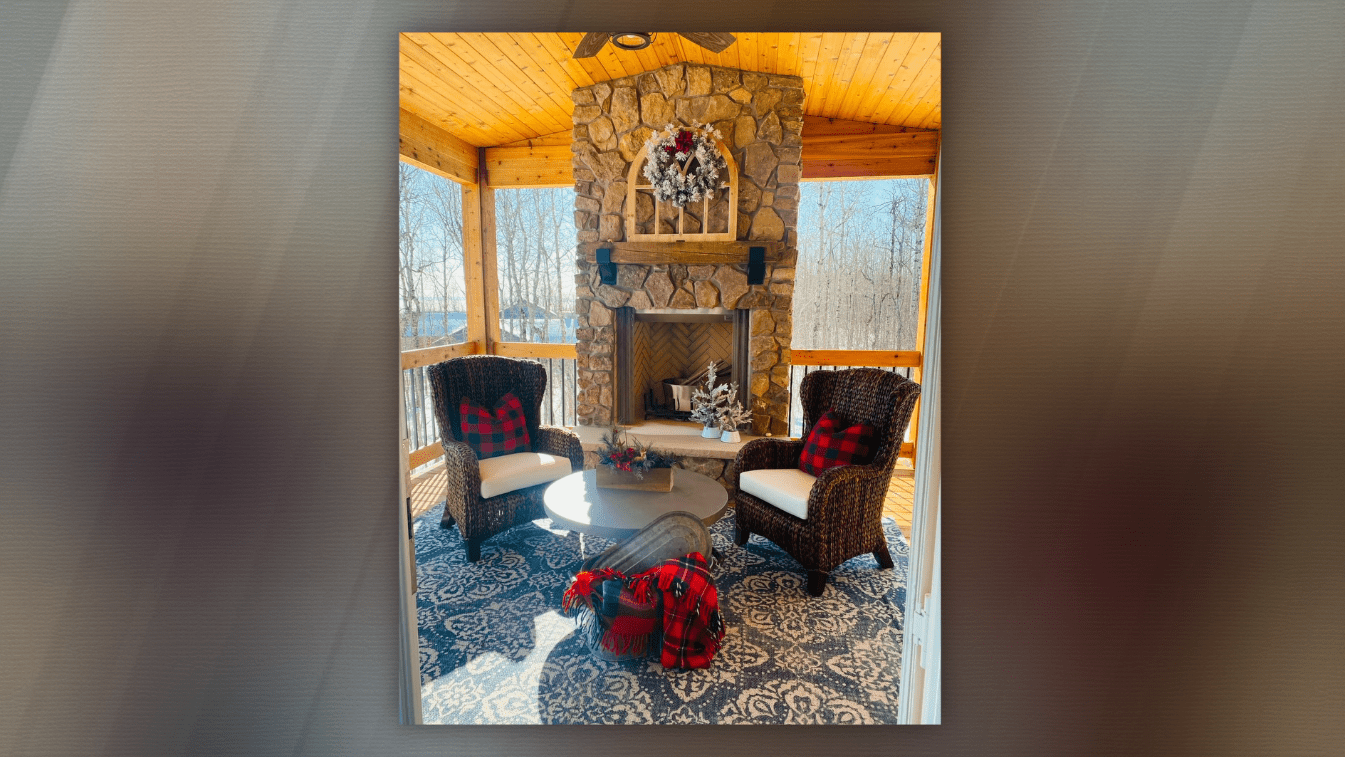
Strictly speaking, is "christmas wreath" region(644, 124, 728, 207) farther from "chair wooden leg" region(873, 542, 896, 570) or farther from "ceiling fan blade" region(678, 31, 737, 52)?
"chair wooden leg" region(873, 542, 896, 570)

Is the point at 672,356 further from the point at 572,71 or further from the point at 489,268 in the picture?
the point at 572,71

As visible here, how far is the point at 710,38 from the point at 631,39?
18 cm

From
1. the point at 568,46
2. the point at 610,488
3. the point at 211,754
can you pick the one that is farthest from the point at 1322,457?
the point at 211,754

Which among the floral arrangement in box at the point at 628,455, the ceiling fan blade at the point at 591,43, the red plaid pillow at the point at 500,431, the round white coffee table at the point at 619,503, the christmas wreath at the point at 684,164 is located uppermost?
the ceiling fan blade at the point at 591,43

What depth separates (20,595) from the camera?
1.08 meters

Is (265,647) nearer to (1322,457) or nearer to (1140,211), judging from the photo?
(1140,211)

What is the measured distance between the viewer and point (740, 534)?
120 centimetres

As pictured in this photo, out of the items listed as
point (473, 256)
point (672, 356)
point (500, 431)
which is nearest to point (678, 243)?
point (672, 356)

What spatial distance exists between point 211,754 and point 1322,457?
8.77 ft

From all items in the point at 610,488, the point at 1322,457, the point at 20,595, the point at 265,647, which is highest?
the point at 1322,457

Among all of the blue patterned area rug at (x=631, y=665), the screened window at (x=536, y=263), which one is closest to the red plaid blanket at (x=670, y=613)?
the blue patterned area rug at (x=631, y=665)

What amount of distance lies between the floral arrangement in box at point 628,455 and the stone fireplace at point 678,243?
7 centimetres

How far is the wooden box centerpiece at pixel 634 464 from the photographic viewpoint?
116 centimetres

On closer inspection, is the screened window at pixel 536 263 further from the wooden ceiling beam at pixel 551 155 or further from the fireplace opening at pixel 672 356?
the fireplace opening at pixel 672 356
